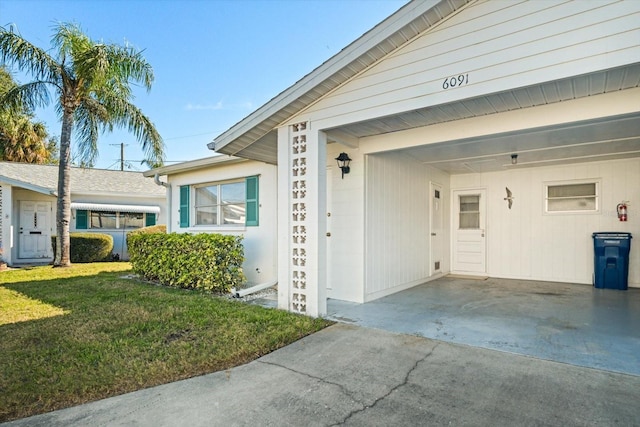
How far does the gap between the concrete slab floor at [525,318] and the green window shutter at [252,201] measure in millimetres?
2879

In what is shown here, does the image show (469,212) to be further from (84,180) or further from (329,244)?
(84,180)

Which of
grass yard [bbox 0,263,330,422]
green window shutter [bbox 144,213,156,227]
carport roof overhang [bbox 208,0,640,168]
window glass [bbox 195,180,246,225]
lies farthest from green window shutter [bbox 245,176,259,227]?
green window shutter [bbox 144,213,156,227]

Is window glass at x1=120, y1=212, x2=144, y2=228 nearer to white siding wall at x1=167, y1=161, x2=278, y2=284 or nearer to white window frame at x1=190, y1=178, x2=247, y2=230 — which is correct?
white window frame at x1=190, y1=178, x2=247, y2=230

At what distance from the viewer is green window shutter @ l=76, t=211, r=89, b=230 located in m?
13.3

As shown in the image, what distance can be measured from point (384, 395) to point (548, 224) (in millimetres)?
6775

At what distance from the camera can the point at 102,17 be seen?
11219 mm

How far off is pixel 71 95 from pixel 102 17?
2928 mm

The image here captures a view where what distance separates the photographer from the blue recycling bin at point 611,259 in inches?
263

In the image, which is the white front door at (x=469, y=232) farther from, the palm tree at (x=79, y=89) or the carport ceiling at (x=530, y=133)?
the palm tree at (x=79, y=89)

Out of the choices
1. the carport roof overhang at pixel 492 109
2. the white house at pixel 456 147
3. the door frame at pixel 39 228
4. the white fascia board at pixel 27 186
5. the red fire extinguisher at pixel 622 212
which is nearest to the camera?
the white house at pixel 456 147

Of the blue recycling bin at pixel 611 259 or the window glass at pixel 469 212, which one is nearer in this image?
the blue recycling bin at pixel 611 259

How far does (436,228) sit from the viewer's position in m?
8.23

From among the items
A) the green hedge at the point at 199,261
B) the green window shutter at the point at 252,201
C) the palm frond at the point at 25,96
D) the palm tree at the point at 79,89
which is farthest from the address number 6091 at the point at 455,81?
the palm frond at the point at 25,96

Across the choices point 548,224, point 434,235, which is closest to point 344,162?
point 434,235
